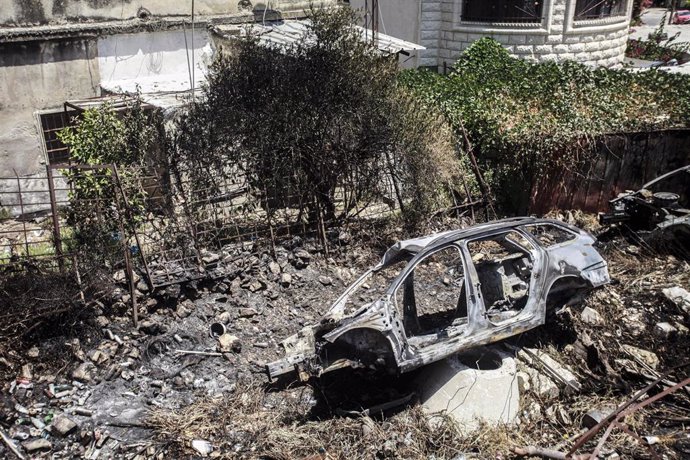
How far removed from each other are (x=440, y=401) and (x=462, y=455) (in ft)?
2.26

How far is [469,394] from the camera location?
645cm

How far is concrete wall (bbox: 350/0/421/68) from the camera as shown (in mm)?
19875

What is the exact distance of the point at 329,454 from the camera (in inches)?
236

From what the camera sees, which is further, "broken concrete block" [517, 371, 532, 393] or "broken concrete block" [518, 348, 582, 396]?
"broken concrete block" [518, 348, 582, 396]

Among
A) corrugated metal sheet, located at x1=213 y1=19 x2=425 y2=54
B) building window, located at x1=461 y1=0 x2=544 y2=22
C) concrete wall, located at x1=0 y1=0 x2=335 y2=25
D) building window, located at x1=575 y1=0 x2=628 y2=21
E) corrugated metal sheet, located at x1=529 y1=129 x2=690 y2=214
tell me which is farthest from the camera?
building window, located at x1=575 y1=0 x2=628 y2=21

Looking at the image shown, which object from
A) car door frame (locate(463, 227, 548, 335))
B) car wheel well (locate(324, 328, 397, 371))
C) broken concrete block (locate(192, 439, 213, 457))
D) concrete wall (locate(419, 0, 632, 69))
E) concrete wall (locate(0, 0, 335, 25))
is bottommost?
broken concrete block (locate(192, 439, 213, 457))

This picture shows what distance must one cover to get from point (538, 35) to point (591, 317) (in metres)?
12.6

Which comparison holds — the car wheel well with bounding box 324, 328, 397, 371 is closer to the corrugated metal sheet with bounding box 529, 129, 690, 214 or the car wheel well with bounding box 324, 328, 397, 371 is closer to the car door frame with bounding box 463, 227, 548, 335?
the car door frame with bounding box 463, 227, 548, 335

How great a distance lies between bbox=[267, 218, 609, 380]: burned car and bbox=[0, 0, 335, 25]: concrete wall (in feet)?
32.3

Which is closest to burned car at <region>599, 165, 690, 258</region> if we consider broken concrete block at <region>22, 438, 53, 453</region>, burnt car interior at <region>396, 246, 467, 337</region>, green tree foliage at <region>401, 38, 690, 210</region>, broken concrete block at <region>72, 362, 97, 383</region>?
green tree foliage at <region>401, 38, 690, 210</region>

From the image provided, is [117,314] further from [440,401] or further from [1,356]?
[440,401]

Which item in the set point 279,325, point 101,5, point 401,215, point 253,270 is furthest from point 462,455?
point 101,5

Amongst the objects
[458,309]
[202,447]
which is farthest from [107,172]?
[458,309]

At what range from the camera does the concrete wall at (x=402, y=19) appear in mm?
19875
